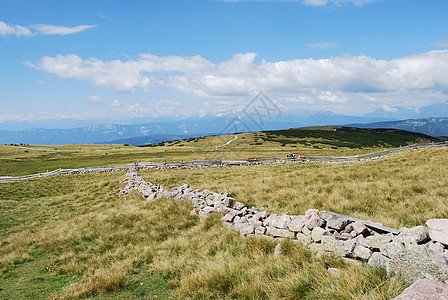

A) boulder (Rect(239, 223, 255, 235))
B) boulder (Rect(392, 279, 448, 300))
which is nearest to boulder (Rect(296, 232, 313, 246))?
boulder (Rect(239, 223, 255, 235))

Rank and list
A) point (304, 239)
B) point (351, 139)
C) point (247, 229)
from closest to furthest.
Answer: point (304, 239) < point (247, 229) < point (351, 139)

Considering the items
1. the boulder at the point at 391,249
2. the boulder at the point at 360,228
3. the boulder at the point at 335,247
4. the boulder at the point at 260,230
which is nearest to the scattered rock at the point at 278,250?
the boulder at the point at 335,247

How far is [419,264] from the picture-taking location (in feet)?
13.3

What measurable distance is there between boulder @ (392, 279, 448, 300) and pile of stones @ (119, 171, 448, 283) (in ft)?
1.57

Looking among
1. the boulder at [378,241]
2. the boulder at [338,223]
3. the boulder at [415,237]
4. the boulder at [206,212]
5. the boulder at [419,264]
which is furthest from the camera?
the boulder at [206,212]

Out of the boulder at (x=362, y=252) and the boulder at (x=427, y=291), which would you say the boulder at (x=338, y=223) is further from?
the boulder at (x=427, y=291)

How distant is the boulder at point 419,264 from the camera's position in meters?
3.90

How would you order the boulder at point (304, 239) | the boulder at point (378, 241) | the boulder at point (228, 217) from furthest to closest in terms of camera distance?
the boulder at point (228, 217), the boulder at point (304, 239), the boulder at point (378, 241)

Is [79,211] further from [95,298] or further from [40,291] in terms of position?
[95,298]

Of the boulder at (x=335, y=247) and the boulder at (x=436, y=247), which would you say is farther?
the boulder at (x=335, y=247)

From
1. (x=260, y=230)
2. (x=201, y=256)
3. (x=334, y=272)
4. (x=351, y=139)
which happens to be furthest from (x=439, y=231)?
(x=351, y=139)

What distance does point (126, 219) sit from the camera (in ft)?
39.5

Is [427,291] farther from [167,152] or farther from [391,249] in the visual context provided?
[167,152]

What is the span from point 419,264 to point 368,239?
124 centimetres
